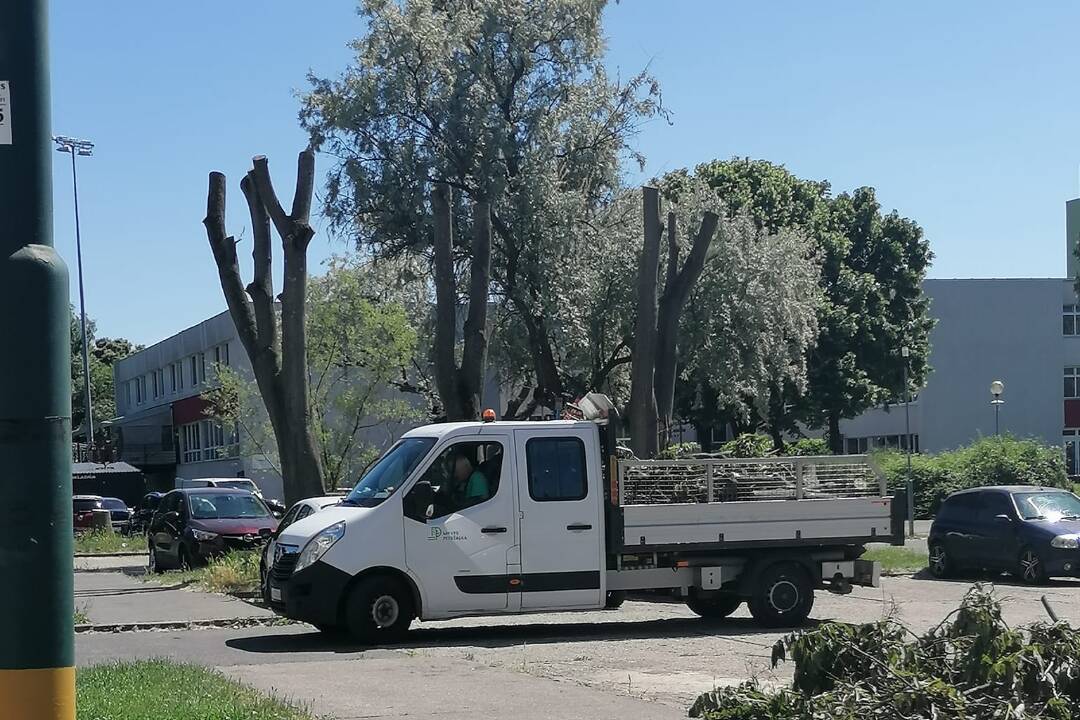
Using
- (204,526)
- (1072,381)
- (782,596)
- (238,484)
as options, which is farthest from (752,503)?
(1072,381)

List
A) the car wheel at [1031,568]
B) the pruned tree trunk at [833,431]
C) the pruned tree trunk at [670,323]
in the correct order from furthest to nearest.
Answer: the pruned tree trunk at [833,431] < the pruned tree trunk at [670,323] < the car wheel at [1031,568]

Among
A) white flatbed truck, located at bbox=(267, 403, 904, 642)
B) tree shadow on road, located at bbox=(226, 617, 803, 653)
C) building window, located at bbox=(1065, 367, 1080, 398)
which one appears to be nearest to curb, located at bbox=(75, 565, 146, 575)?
tree shadow on road, located at bbox=(226, 617, 803, 653)

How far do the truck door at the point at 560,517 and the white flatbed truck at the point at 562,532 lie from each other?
0.05 ft

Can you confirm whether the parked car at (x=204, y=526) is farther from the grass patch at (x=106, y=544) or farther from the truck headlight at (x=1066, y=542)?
the truck headlight at (x=1066, y=542)

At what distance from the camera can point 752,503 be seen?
1488 centimetres

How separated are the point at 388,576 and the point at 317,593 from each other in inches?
29.2

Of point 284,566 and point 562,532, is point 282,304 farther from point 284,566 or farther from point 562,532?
point 562,532

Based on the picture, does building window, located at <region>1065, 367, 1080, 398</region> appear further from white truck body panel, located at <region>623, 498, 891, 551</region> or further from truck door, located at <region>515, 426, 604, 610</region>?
truck door, located at <region>515, 426, 604, 610</region>

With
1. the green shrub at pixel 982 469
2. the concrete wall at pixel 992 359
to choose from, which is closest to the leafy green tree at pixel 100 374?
the concrete wall at pixel 992 359

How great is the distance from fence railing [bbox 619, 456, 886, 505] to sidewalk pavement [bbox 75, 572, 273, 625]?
5.26 m

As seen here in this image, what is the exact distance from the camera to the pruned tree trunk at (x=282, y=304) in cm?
2173

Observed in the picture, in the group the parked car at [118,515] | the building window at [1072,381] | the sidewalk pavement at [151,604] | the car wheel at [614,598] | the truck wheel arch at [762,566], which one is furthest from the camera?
the building window at [1072,381]

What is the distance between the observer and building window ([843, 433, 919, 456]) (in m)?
61.3

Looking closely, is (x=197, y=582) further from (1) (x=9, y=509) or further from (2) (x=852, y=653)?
(1) (x=9, y=509)
